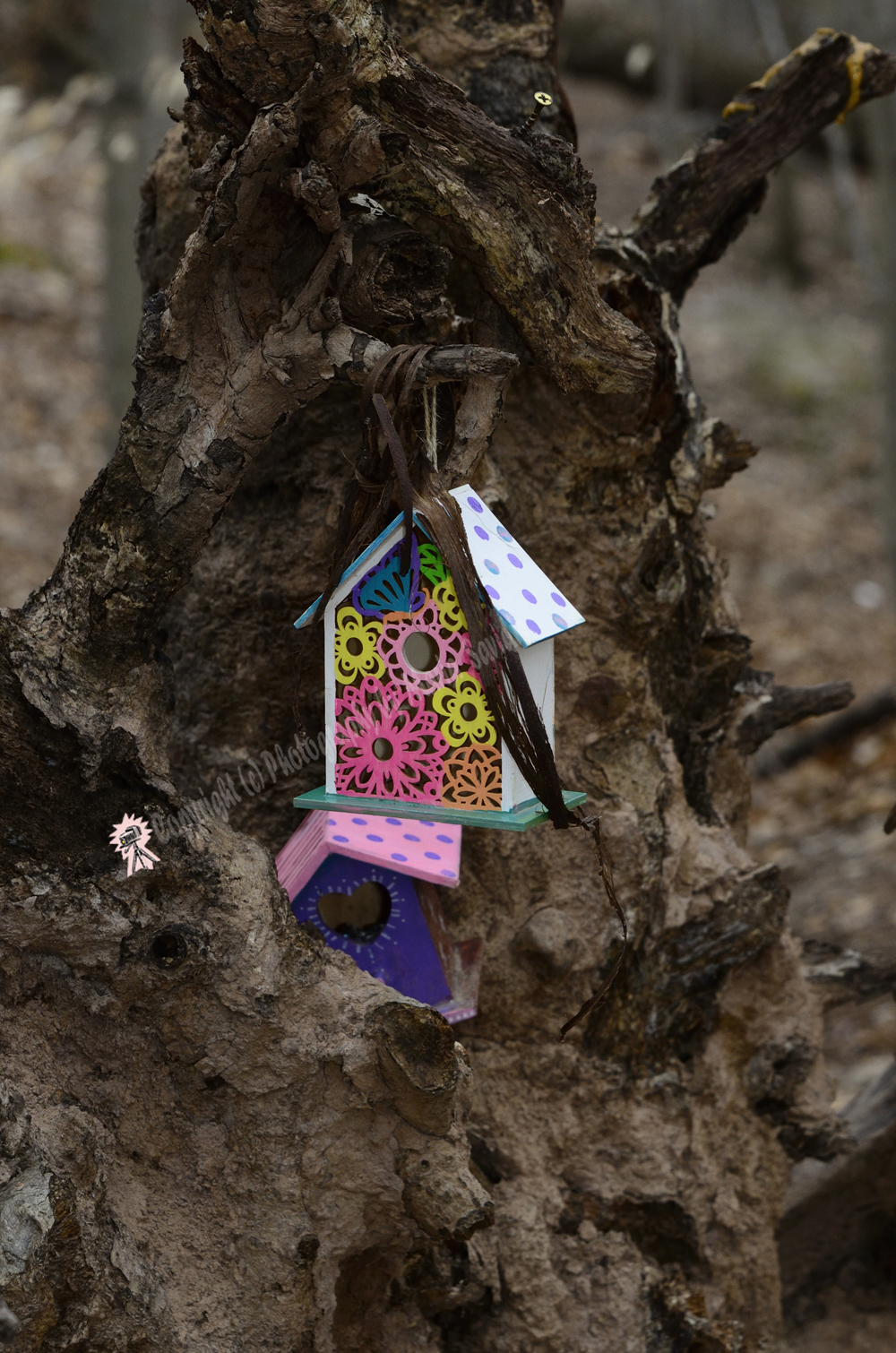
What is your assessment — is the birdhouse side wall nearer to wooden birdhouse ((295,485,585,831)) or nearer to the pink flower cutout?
wooden birdhouse ((295,485,585,831))

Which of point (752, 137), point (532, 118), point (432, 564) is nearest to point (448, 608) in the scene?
point (432, 564)

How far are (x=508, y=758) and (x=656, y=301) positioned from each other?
108 cm

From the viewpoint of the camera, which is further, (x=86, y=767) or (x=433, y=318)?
(x=433, y=318)

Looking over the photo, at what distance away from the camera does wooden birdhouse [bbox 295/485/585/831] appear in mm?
1710

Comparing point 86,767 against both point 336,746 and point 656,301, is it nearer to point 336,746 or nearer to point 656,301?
point 336,746

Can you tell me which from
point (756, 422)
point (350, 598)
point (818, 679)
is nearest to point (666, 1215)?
point (350, 598)

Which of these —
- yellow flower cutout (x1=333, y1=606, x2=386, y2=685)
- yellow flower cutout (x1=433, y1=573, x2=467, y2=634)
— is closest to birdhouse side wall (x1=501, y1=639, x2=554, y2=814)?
yellow flower cutout (x1=433, y1=573, x2=467, y2=634)

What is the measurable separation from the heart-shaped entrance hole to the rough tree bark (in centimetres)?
17

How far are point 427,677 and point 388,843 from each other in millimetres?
456

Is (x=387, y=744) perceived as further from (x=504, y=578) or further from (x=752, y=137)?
(x=752, y=137)

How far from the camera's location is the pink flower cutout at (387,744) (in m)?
1.78

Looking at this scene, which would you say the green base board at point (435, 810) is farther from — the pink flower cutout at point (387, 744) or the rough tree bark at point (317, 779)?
the rough tree bark at point (317, 779)

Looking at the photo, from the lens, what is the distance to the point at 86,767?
5.89 feet

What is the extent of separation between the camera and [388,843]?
6.88ft
